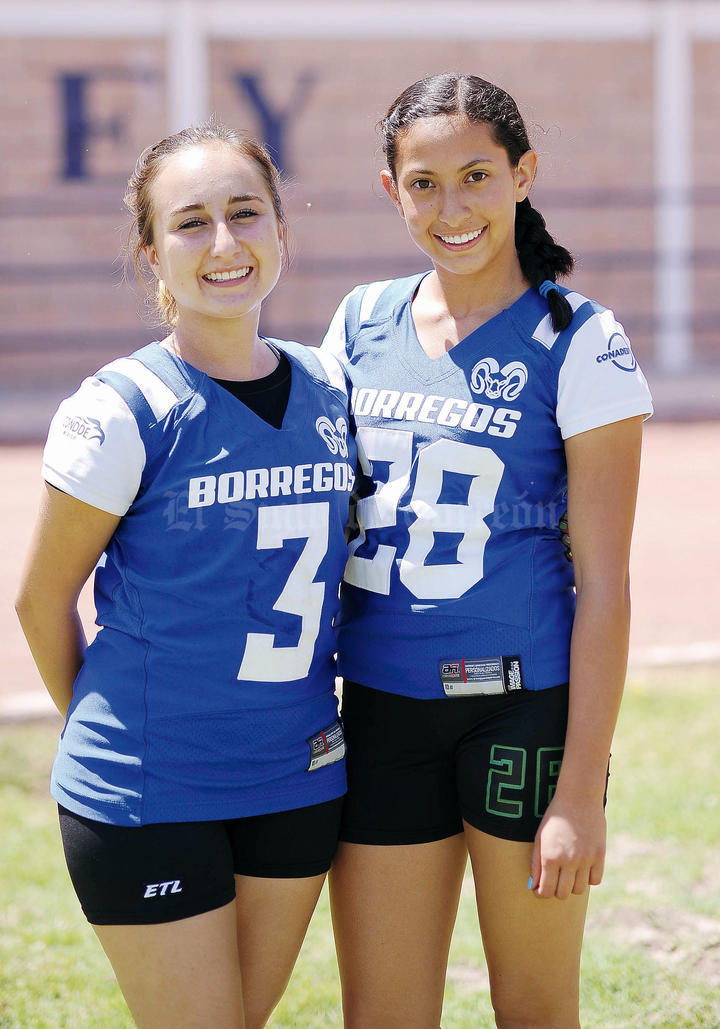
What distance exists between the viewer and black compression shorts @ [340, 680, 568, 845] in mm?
2297

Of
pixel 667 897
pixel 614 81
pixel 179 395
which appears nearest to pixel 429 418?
pixel 179 395

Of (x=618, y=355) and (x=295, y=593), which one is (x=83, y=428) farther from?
(x=618, y=355)

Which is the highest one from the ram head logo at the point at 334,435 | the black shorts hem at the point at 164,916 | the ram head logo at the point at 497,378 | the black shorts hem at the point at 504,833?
the ram head logo at the point at 497,378

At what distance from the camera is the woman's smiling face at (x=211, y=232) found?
224 cm

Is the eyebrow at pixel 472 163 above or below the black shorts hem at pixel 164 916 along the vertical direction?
above

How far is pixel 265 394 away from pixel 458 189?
0.51 m

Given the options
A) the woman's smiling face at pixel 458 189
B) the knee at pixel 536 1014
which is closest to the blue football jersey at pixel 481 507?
the woman's smiling face at pixel 458 189

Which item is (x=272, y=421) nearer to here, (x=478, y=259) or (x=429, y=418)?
(x=429, y=418)

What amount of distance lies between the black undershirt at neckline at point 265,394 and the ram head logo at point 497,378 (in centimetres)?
34

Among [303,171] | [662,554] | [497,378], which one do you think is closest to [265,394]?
[497,378]

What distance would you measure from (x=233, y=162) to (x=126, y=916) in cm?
130

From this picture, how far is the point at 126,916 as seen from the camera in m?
2.12

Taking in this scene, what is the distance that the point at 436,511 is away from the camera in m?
2.31

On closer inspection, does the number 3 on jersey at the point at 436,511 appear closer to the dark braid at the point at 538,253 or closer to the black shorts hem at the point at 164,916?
the dark braid at the point at 538,253
